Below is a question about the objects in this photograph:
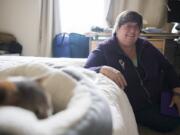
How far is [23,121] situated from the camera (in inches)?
19.5

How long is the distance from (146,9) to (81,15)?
2.69ft

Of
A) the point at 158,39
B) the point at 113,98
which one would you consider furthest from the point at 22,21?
the point at 113,98

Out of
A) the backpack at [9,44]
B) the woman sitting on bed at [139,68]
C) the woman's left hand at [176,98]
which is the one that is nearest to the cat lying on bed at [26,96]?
the woman sitting on bed at [139,68]

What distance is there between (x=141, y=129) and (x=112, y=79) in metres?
0.81

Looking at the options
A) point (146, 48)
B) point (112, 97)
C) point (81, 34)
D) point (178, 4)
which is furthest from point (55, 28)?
point (112, 97)

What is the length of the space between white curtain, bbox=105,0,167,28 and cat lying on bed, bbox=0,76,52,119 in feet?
10.3

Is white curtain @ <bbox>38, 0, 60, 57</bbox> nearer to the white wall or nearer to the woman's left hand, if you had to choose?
the white wall

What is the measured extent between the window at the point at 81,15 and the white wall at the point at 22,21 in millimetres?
352

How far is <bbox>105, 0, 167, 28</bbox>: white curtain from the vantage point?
3633mm

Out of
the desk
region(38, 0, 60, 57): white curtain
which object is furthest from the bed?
region(38, 0, 60, 57): white curtain

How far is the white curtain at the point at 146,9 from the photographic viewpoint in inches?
143

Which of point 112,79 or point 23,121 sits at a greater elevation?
point 23,121

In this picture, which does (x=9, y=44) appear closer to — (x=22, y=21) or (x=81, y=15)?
(x=22, y=21)

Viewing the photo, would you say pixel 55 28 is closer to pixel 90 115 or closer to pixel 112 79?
pixel 112 79
